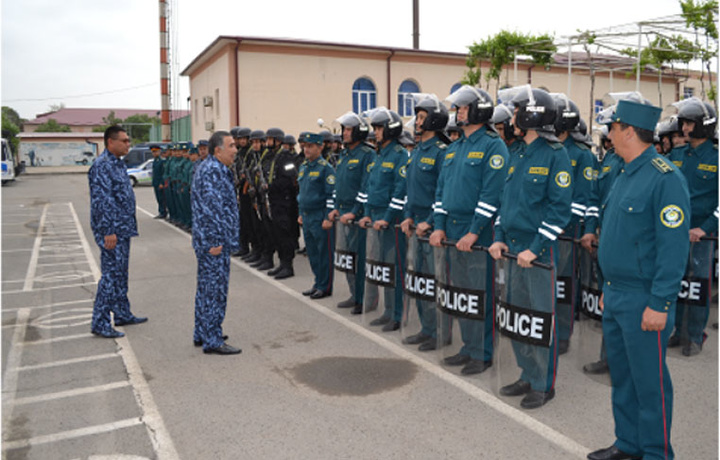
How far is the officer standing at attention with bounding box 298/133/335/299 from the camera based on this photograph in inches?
306

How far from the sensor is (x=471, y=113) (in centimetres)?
503

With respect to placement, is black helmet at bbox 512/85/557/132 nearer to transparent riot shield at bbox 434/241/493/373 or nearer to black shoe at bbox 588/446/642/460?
transparent riot shield at bbox 434/241/493/373

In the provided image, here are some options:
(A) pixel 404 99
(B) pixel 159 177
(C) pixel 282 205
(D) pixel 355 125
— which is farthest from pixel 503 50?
(D) pixel 355 125

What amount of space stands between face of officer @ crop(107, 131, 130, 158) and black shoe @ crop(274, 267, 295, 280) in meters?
3.41

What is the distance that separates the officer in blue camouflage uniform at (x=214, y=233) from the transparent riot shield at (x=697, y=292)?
411cm

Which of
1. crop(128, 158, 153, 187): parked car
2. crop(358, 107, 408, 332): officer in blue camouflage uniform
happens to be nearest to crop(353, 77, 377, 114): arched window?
crop(128, 158, 153, 187): parked car

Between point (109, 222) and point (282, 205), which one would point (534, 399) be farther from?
point (282, 205)

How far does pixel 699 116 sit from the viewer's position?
5617mm

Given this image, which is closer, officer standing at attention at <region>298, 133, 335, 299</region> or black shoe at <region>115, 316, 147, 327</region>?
black shoe at <region>115, 316, 147, 327</region>

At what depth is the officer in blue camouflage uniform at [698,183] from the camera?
547 centimetres

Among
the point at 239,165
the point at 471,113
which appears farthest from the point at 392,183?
the point at 239,165

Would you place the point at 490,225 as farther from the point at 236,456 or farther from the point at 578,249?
the point at 236,456

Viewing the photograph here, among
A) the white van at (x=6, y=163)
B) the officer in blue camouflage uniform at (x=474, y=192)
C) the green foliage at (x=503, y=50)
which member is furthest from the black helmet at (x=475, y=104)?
the white van at (x=6, y=163)

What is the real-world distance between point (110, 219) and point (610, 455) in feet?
16.4
